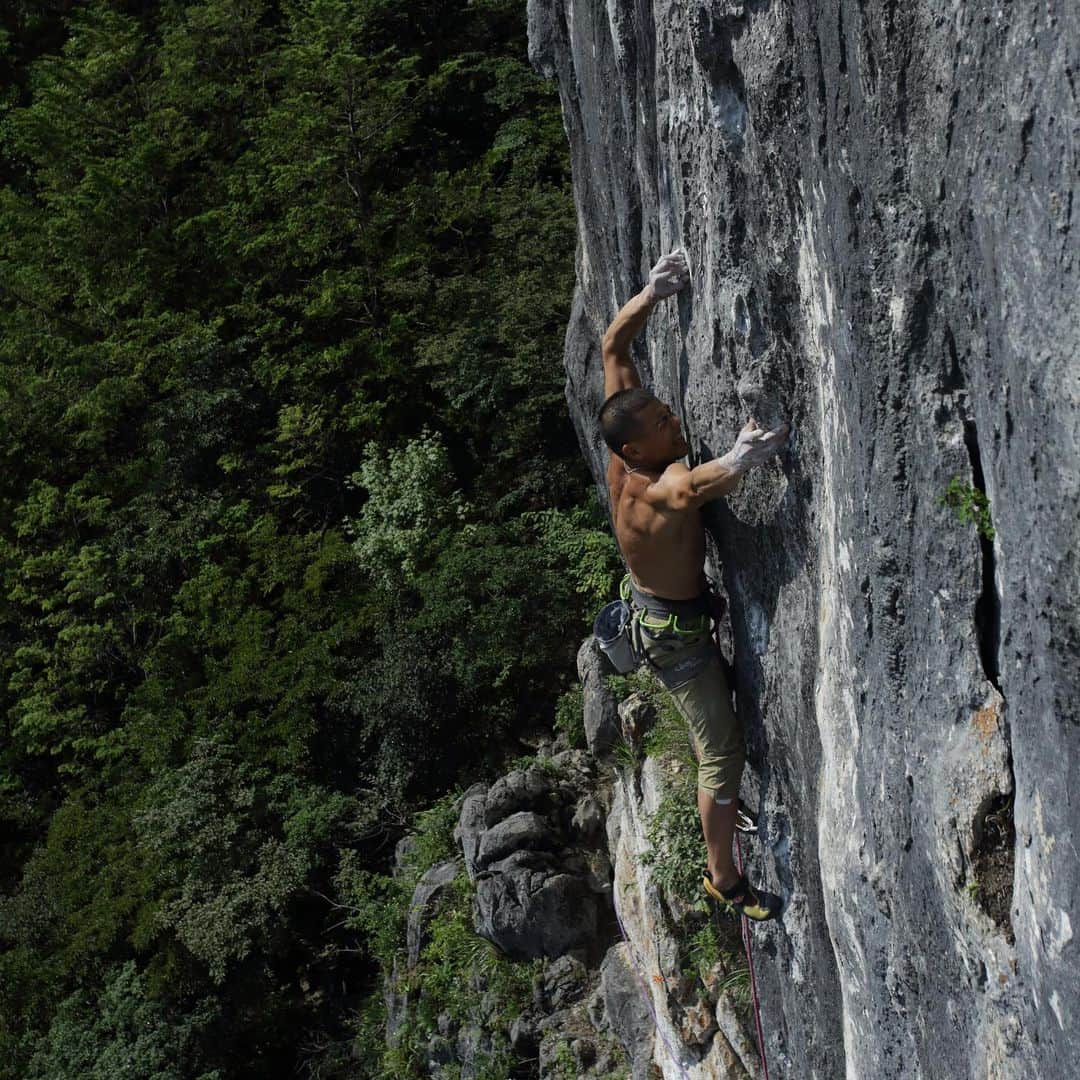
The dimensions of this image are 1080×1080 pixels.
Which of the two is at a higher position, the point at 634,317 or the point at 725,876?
the point at 634,317

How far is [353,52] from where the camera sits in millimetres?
14852

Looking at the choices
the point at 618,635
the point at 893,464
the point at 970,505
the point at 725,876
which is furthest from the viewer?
the point at 725,876

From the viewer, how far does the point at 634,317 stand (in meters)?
4.82

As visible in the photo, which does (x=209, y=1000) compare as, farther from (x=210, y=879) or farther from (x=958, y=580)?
(x=958, y=580)

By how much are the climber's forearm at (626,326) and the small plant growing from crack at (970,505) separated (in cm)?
200

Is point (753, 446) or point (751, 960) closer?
point (753, 446)

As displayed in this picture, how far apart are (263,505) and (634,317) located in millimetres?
10500

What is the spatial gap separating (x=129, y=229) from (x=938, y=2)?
15.6 m

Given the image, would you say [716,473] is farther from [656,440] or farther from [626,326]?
[626,326]

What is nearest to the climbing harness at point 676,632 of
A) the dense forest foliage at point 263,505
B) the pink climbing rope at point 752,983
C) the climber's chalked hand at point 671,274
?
the pink climbing rope at point 752,983

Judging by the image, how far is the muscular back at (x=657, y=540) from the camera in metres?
4.34

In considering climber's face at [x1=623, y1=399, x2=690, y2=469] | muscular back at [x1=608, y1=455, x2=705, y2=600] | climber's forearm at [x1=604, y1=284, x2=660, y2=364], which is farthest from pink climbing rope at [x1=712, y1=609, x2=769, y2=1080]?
climber's forearm at [x1=604, y1=284, x2=660, y2=364]

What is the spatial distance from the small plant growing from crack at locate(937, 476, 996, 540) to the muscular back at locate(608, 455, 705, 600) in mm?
1320

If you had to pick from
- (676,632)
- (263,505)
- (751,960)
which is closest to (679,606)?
(676,632)
